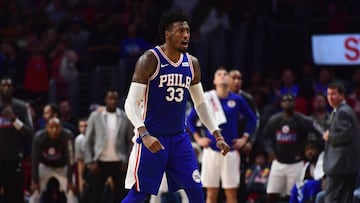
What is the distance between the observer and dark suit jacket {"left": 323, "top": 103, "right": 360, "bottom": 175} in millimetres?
11234

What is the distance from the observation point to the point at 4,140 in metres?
13.0

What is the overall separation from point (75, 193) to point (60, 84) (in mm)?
3946

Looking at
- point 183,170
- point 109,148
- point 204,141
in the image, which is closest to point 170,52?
point 183,170

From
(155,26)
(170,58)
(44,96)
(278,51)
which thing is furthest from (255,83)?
(170,58)

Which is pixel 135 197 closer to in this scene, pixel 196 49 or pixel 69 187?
pixel 69 187

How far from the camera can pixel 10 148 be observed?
42.6 ft

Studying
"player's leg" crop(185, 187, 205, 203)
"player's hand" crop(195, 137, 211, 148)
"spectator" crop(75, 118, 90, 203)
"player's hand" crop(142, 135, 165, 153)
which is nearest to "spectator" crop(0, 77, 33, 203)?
"spectator" crop(75, 118, 90, 203)

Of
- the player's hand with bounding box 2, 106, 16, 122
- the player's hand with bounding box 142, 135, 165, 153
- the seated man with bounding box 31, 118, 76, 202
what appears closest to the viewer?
the player's hand with bounding box 142, 135, 165, 153

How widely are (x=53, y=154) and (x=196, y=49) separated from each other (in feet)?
14.8

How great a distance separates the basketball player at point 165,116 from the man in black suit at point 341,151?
3114 millimetres

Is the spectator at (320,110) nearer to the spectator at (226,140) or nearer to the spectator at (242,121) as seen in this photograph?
the spectator at (242,121)

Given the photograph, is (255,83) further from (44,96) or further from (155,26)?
(44,96)

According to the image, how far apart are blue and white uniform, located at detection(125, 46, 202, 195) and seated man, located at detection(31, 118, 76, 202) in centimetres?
499

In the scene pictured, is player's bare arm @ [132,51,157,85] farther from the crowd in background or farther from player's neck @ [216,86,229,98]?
the crowd in background
